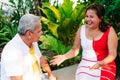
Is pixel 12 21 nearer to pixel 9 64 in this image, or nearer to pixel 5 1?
pixel 5 1

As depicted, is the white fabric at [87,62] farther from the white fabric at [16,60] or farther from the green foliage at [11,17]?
the green foliage at [11,17]

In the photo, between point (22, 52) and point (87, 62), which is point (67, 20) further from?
point (22, 52)

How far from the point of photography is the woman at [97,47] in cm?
393

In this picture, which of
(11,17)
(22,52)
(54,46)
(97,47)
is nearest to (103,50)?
(97,47)

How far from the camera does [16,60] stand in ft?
10.3

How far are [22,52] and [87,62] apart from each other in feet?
3.75

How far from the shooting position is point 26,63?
3268 millimetres

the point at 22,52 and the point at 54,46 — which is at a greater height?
the point at 22,52

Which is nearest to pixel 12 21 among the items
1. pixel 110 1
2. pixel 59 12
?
pixel 59 12

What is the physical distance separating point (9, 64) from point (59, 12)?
11.6 feet

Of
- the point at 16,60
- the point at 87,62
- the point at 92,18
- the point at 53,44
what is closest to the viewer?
the point at 16,60

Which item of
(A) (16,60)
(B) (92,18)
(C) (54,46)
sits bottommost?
(C) (54,46)

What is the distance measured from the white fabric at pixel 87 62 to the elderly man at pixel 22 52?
0.87 m

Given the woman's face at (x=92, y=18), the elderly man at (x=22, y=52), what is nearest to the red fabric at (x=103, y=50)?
the woman's face at (x=92, y=18)
